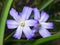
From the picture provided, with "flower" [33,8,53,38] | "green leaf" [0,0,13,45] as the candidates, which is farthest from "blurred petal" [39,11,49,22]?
"green leaf" [0,0,13,45]

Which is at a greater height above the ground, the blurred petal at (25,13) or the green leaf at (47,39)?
the blurred petal at (25,13)

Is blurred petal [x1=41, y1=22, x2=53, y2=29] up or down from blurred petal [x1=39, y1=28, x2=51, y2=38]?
up

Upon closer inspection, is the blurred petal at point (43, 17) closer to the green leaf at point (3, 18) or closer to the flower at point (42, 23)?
the flower at point (42, 23)

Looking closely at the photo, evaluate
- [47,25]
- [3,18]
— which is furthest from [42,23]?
[3,18]

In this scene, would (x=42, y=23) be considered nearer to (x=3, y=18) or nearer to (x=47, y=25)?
(x=47, y=25)

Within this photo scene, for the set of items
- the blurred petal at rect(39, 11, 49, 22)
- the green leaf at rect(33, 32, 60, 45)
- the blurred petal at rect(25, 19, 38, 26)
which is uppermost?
the blurred petal at rect(39, 11, 49, 22)

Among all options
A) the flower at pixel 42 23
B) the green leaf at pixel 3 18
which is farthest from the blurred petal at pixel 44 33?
the green leaf at pixel 3 18

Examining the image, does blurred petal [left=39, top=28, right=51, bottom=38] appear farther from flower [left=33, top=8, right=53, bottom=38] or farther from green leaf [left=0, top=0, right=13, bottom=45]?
green leaf [left=0, top=0, right=13, bottom=45]

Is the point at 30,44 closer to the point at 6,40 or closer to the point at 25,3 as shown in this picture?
the point at 6,40

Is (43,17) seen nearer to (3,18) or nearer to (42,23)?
(42,23)

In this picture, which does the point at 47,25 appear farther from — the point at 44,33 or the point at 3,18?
the point at 3,18
